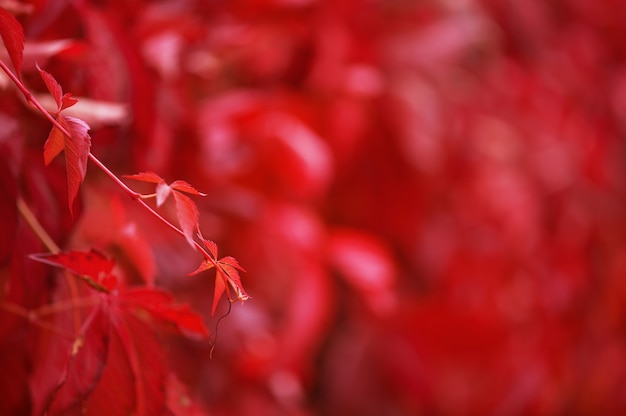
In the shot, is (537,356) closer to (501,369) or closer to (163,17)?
(501,369)

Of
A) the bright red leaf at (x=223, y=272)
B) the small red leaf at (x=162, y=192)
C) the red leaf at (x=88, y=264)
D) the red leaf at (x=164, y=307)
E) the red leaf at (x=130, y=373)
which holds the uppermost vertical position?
the small red leaf at (x=162, y=192)

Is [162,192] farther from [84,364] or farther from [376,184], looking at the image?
[376,184]

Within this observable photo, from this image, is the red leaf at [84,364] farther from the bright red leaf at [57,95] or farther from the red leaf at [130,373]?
the bright red leaf at [57,95]

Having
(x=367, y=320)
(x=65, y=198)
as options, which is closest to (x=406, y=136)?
(x=367, y=320)

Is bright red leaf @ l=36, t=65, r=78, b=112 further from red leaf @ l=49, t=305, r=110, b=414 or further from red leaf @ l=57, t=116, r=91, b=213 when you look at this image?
red leaf @ l=49, t=305, r=110, b=414

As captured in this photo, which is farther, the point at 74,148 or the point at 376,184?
the point at 376,184

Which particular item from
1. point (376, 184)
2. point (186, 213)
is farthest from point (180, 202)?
point (376, 184)

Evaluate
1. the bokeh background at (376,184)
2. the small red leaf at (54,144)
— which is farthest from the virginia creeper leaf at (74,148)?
the bokeh background at (376,184)
